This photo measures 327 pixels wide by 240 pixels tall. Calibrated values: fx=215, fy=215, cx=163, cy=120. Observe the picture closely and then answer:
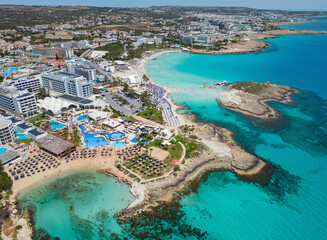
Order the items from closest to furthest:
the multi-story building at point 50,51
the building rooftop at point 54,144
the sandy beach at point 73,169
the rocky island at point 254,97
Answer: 1. the sandy beach at point 73,169
2. the building rooftop at point 54,144
3. the rocky island at point 254,97
4. the multi-story building at point 50,51

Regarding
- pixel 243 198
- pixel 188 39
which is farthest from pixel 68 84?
pixel 188 39

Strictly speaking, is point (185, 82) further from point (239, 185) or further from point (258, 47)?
point (258, 47)

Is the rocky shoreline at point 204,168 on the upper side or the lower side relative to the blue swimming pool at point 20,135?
lower

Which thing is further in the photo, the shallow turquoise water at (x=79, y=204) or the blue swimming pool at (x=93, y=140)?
the blue swimming pool at (x=93, y=140)

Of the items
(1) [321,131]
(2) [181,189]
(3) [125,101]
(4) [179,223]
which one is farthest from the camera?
(3) [125,101]

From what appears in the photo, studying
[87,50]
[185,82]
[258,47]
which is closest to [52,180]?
[185,82]

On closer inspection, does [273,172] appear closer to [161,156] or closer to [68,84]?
[161,156]

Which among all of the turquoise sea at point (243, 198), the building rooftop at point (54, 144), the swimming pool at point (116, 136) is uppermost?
the building rooftop at point (54, 144)

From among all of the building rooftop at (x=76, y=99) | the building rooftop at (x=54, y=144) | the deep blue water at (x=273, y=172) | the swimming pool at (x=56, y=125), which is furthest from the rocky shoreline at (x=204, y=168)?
the building rooftop at (x=76, y=99)

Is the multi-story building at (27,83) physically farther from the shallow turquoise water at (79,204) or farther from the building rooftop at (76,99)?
the shallow turquoise water at (79,204)
